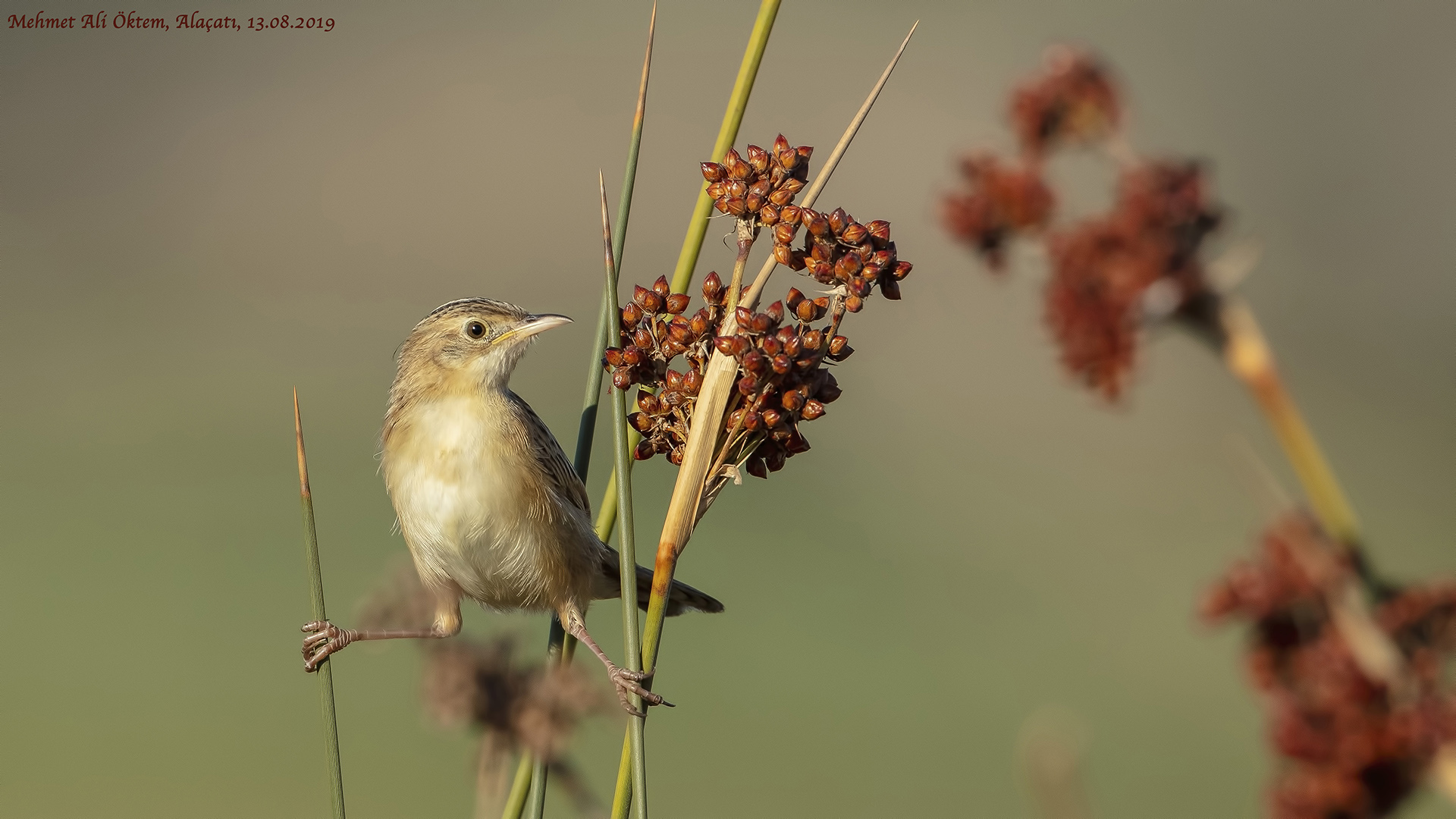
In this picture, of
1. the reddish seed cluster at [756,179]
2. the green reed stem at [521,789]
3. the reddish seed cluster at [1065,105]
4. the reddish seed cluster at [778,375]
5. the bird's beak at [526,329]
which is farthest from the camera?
the bird's beak at [526,329]

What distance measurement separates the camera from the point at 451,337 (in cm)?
464

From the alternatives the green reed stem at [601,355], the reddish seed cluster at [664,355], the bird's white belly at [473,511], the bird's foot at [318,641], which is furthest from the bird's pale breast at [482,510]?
the reddish seed cluster at [664,355]

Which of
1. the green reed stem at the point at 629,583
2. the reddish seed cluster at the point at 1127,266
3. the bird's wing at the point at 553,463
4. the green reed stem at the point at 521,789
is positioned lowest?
the green reed stem at the point at 521,789

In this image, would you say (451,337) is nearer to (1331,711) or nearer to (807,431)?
(1331,711)

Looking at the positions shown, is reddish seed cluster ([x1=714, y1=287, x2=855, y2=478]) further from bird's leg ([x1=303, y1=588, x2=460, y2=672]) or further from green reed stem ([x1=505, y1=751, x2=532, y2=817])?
bird's leg ([x1=303, y1=588, x2=460, y2=672])

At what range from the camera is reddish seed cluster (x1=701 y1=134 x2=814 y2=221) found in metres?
2.35

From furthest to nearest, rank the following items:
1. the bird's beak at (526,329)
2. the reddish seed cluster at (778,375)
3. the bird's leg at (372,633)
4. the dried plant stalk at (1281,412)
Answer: the bird's beak at (526,329) < the bird's leg at (372,633) < the reddish seed cluster at (778,375) < the dried plant stalk at (1281,412)

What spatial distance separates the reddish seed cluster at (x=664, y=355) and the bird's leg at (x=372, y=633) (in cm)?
77

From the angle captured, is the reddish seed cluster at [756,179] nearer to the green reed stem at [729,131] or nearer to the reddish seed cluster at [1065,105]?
the green reed stem at [729,131]

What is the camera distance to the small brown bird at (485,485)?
4.33 m

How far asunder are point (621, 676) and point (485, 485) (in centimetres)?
206

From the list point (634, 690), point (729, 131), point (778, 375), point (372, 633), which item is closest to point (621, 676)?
point (634, 690)

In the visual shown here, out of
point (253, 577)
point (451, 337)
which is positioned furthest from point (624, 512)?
point (253, 577)

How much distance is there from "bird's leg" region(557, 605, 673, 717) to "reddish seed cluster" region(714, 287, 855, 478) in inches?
18.4
